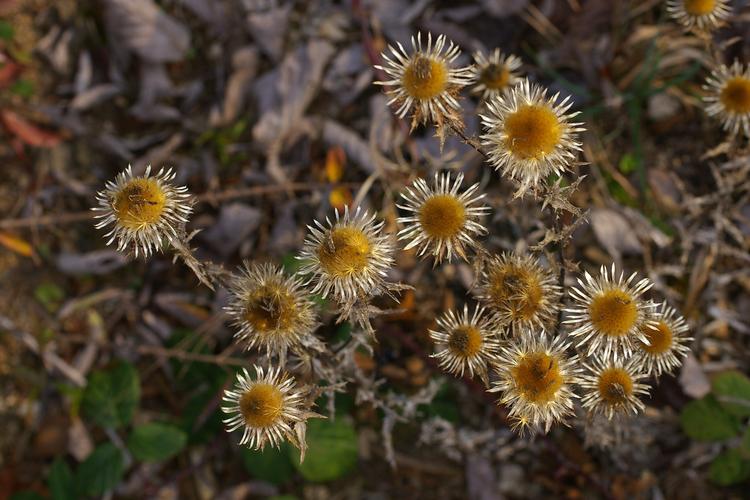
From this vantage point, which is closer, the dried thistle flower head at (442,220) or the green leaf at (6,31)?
the dried thistle flower head at (442,220)

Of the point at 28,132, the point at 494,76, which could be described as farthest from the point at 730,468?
the point at 28,132

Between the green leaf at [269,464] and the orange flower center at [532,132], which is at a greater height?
the orange flower center at [532,132]

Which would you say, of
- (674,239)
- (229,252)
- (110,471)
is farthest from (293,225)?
(674,239)

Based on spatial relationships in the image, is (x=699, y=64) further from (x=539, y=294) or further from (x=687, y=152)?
(x=539, y=294)

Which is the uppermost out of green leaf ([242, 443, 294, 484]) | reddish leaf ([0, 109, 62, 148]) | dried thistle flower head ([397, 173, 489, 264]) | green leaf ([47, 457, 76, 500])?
reddish leaf ([0, 109, 62, 148])

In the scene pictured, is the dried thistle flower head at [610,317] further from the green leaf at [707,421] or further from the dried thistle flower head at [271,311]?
the green leaf at [707,421]

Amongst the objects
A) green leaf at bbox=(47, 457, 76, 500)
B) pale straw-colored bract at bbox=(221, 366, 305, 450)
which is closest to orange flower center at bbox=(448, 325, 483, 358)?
pale straw-colored bract at bbox=(221, 366, 305, 450)

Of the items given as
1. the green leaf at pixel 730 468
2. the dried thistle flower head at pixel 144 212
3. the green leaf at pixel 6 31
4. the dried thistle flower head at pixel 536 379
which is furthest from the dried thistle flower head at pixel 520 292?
the green leaf at pixel 6 31

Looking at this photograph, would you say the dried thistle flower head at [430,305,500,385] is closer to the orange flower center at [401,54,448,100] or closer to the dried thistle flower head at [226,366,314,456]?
the dried thistle flower head at [226,366,314,456]
